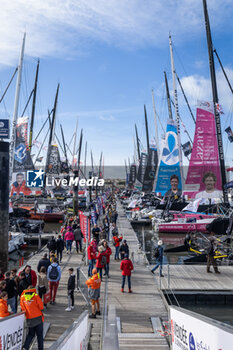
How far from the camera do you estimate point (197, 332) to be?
380 cm

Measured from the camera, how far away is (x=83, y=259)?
50.4 ft

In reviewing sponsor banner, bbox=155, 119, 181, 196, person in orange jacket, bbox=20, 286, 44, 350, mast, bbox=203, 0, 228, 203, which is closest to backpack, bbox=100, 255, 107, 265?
person in orange jacket, bbox=20, 286, 44, 350

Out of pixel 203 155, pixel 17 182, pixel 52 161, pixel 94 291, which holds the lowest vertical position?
pixel 94 291

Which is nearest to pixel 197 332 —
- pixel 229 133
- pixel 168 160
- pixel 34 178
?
pixel 229 133

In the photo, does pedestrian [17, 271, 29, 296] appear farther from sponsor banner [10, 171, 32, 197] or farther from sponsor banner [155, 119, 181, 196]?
sponsor banner [10, 171, 32, 197]

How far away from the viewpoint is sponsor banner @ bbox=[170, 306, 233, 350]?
3.27 meters

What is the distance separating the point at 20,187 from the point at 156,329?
2027cm

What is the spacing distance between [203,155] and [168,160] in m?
6.28

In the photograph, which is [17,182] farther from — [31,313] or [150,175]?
[31,313]

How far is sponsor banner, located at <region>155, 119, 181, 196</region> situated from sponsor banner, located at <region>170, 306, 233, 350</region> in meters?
19.9

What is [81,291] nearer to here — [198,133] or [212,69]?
[198,133]

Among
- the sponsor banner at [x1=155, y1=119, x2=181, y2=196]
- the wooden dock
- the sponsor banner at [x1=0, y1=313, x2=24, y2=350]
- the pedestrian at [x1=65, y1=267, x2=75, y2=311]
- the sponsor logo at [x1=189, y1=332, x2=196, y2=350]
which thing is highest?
the sponsor banner at [x1=155, y1=119, x2=181, y2=196]

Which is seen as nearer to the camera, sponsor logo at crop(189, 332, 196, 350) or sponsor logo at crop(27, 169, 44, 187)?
sponsor logo at crop(189, 332, 196, 350)

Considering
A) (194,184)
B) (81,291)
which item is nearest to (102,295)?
(81,291)
